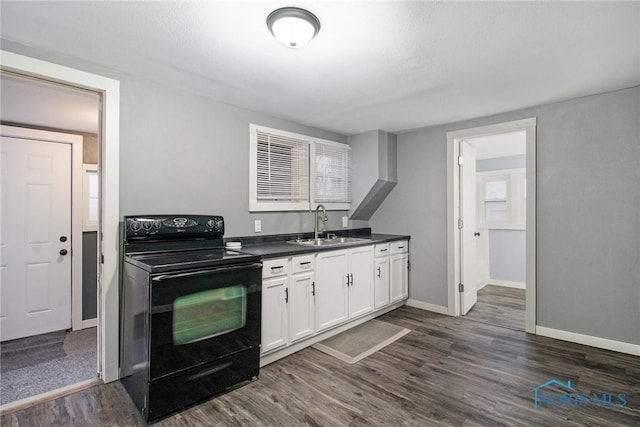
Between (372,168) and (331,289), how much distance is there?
5.84ft

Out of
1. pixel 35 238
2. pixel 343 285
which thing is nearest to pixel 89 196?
pixel 35 238

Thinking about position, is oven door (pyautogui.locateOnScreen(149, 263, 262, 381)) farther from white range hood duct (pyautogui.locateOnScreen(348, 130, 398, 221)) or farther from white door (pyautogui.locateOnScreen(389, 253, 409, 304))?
white range hood duct (pyautogui.locateOnScreen(348, 130, 398, 221))

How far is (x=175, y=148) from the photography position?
271 cm

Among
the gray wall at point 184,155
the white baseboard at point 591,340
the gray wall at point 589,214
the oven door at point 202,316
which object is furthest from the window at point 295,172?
the white baseboard at point 591,340

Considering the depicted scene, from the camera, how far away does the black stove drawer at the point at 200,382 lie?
1.91 metres

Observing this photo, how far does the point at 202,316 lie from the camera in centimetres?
210

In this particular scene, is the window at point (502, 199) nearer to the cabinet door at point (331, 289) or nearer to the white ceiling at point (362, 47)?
the white ceiling at point (362, 47)

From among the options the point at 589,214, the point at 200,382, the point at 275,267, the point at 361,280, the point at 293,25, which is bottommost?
the point at 200,382

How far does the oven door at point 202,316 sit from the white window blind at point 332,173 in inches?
71.0

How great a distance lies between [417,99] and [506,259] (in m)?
3.79

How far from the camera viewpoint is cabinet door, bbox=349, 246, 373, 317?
339cm

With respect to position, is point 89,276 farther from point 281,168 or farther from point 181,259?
point 281,168

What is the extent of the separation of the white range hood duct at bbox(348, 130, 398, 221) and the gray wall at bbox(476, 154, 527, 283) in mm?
2414

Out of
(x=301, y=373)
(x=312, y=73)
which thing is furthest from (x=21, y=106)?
(x=301, y=373)
